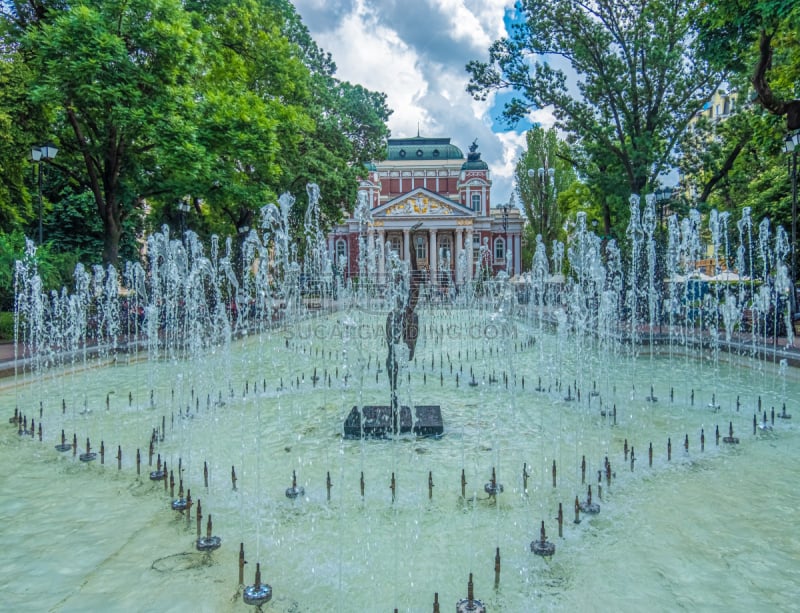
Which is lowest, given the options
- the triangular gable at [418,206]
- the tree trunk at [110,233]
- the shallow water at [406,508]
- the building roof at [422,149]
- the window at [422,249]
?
the shallow water at [406,508]

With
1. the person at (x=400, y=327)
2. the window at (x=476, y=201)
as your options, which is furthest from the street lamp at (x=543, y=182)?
the person at (x=400, y=327)

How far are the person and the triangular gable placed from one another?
4962 centimetres

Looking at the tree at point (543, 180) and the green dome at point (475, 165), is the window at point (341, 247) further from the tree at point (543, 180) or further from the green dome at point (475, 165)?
the tree at point (543, 180)

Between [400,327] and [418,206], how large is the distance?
50746mm

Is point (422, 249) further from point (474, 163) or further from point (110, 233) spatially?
point (110, 233)

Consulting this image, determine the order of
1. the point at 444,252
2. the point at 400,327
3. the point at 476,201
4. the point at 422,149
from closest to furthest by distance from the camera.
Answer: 1. the point at 400,327
2. the point at 444,252
3. the point at 476,201
4. the point at 422,149

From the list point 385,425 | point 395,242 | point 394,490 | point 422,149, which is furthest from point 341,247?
point 394,490

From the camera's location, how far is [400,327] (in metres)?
7.31

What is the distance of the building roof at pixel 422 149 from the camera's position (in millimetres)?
70312

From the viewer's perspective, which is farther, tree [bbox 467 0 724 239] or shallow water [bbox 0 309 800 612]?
tree [bbox 467 0 724 239]

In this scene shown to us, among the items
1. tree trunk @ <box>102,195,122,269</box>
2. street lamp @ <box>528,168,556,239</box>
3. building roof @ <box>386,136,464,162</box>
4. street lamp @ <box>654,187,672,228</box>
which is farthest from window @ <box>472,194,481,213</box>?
tree trunk @ <box>102,195,122,269</box>

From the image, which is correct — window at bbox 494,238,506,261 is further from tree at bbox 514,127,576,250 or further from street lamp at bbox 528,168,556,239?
street lamp at bbox 528,168,556,239

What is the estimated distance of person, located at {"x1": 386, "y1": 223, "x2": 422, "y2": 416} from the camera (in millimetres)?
6891

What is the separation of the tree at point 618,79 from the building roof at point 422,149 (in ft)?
169
